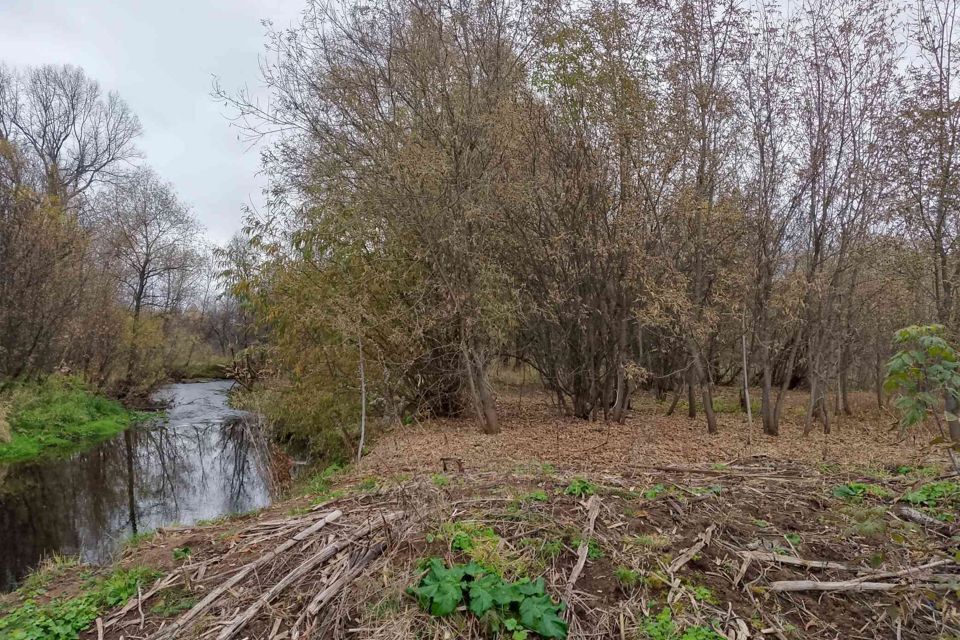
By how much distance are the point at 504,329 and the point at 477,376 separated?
34.7 inches

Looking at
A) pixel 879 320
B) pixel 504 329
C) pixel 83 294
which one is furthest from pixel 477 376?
pixel 83 294

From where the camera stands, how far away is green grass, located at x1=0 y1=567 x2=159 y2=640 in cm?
372

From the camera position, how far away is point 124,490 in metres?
12.1

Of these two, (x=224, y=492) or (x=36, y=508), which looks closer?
(x=36, y=508)

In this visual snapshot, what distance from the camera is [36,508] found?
10.4 meters

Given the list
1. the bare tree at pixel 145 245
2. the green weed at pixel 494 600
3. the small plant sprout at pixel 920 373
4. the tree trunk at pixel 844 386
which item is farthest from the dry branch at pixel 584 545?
the bare tree at pixel 145 245

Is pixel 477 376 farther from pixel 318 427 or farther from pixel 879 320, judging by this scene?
pixel 879 320

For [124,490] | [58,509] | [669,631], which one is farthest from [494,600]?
[124,490]

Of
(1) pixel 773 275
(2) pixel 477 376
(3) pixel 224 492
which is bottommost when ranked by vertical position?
(3) pixel 224 492

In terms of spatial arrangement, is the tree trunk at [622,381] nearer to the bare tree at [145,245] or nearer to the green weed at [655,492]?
the green weed at [655,492]

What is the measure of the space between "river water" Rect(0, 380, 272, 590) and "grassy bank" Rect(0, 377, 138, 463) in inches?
25.3

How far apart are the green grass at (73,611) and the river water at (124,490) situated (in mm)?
2725

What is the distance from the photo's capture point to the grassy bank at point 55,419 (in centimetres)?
1470

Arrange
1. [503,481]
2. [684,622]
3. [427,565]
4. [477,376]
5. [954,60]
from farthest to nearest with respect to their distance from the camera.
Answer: [477,376], [954,60], [503,481], [427,565], [684,622]
